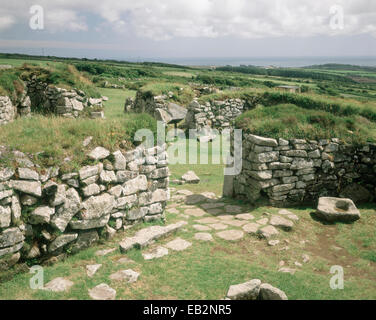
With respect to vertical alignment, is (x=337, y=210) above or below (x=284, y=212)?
above

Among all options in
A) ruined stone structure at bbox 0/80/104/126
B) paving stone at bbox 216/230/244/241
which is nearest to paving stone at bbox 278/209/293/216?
paving stone at bbox 216/230/244/241

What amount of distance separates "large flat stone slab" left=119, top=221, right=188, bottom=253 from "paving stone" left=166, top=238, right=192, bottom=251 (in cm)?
27

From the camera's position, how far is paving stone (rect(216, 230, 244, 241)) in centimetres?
627

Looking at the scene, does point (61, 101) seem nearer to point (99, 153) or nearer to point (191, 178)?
point (191, 178)

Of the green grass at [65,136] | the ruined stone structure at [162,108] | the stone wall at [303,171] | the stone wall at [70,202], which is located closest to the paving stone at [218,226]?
the stone wall at [70,202]

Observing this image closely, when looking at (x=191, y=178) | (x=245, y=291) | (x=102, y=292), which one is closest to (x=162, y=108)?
(x=191, y=178)

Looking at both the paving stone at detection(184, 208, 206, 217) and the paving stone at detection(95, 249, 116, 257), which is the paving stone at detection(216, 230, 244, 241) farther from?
the paving stone at detection(95, 249, 116, 257)

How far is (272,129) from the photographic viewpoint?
8219 mm

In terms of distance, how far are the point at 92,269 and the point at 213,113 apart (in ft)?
50.0

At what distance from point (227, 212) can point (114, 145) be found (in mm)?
3589

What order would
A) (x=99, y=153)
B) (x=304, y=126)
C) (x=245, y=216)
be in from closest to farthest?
1. (x=99, y=153)
2. (x=245, y=216)
3. (x=304, y=126)

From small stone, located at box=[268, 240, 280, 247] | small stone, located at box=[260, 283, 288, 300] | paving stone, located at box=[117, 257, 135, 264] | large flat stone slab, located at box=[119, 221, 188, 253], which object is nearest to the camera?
small stone, located at box=[260, 283, 288, 300]

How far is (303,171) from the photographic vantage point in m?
8.08
